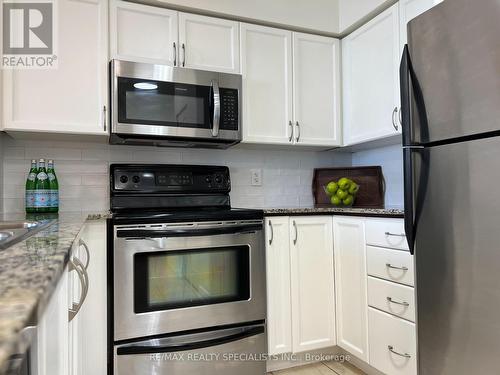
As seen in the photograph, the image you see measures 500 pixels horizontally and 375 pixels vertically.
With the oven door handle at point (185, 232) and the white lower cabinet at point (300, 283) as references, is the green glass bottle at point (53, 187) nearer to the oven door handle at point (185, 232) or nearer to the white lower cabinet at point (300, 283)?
the oven door handle at point (185, 232)

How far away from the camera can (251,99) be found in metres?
2.28

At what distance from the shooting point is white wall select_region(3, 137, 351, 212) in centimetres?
206

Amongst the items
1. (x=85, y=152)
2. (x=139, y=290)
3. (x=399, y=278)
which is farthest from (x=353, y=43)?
(x=139, y=290)

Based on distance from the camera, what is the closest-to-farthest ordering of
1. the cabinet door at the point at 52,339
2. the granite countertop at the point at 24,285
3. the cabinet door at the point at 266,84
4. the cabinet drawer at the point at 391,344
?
the granite countertop at the point at 24,285 → the cabinet door at the point at 52,339 → the cabinet drawer at the point at 391,344 → the cabinet door at the point at 266,84

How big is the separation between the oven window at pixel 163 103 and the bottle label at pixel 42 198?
58cm

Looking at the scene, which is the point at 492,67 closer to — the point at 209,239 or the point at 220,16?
the point at 209,239

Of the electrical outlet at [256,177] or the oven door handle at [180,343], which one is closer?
the oven door handle at [180,343]

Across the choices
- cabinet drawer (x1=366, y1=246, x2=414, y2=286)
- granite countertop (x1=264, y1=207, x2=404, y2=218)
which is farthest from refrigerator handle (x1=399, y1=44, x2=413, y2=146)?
cabinet drawer (x1=366, y1=246, x2=414, y2=286)

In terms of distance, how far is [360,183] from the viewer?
263 centimetres

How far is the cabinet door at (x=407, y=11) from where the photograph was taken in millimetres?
1902

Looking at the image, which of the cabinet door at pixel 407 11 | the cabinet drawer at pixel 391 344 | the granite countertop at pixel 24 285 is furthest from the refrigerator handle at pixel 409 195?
the granite countertop at pixel 24 285

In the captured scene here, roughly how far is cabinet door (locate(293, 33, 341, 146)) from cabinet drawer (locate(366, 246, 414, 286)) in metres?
0.93

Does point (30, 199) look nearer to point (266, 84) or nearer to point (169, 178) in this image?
point (169, 178)

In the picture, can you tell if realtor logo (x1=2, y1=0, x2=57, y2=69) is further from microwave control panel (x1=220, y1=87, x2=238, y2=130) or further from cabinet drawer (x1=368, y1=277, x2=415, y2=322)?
cabinet drawer (x1=368, y1=277, x2=415, y2=322)
